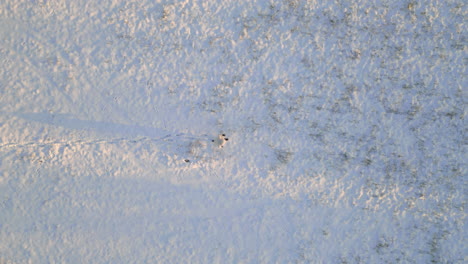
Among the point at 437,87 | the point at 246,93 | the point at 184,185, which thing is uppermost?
the point at 437,87

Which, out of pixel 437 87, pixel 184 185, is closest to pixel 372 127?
pixel 437 87

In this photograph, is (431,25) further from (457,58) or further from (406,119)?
(406,119)

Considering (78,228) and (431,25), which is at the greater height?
(431,25)

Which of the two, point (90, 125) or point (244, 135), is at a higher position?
point (244, 135)
